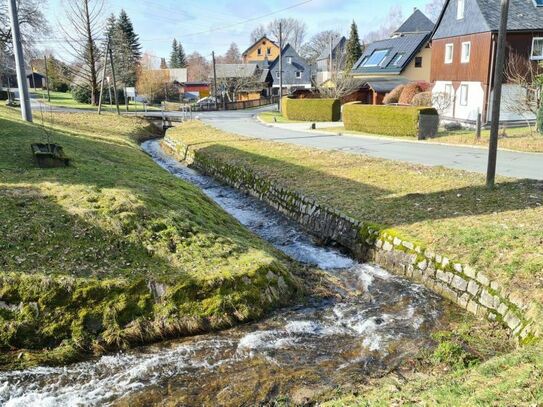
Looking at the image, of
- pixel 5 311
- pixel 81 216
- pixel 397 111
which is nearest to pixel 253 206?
pixel 81 216

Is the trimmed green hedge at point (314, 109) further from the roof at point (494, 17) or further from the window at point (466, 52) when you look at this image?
the window at point (466, 52)

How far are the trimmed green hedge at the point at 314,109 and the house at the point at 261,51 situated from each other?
57.4 metres

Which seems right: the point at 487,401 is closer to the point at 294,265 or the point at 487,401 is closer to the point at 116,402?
the point at 116,402

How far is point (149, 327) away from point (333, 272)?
372cm

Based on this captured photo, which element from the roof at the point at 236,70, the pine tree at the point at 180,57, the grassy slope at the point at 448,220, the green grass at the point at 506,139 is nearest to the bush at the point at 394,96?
the green grass at the point at 506,139

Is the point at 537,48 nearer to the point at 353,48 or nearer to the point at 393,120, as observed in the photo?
the point at 393,120

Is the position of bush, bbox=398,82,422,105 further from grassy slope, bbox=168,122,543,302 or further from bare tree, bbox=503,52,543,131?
grassy slope, bbox=168,122,543,302

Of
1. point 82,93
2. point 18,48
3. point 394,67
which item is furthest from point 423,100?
point 82,93

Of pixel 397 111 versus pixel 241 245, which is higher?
pixel 397 111

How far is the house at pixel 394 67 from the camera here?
125 ft

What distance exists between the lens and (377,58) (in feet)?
142

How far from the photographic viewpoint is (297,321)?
665cm

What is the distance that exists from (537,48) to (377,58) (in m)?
19.8

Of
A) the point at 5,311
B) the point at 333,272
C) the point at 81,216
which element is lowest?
the point at 333,272
